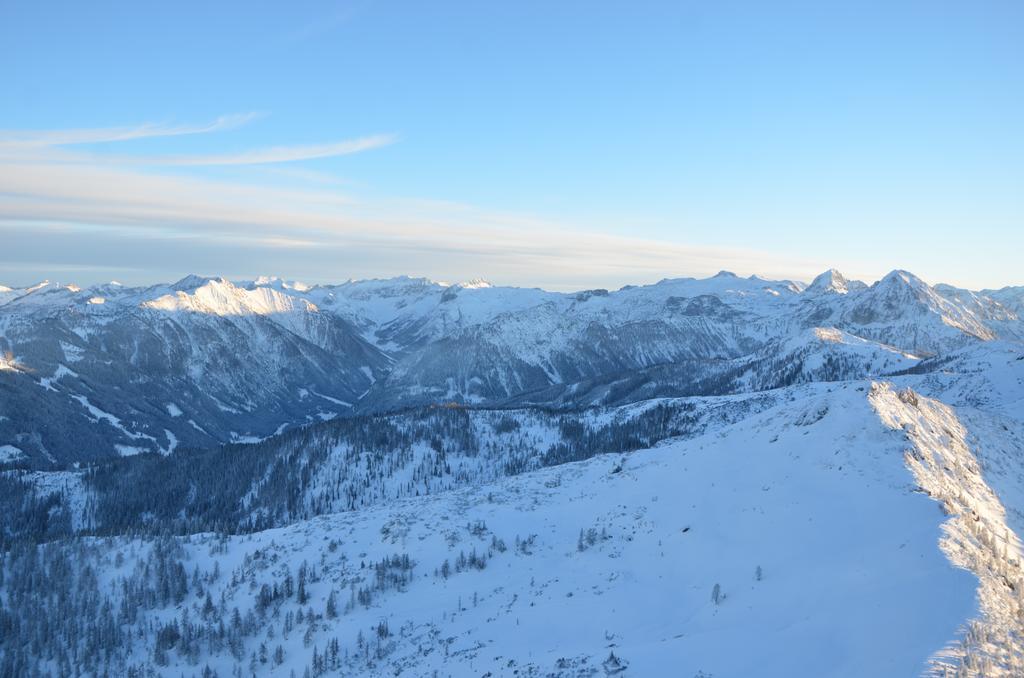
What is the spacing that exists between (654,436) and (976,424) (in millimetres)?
78767

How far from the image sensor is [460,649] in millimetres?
41125

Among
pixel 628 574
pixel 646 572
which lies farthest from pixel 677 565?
pixel 628 574

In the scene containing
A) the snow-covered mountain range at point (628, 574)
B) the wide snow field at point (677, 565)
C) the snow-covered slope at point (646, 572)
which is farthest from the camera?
the snow-covered mountain range at point (628, 574)

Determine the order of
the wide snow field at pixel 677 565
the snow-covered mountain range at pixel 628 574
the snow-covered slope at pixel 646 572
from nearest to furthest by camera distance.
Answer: the wide snow field at pixel 677 565
the snow-covered slope at pixel 646 572
the snow-covered mountain range at pixel 628 574

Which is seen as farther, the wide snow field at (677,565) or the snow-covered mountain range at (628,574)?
the snow-covered mountain range at (628,574)

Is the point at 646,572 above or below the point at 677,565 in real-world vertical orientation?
below

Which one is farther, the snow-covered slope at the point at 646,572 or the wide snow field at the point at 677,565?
the snow-covered slope at the point at 646,572

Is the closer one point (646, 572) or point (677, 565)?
point (677, 565)

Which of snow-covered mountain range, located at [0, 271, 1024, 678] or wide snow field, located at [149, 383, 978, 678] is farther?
snow-covered mountain range, located at [0, 271, 1024, 678]

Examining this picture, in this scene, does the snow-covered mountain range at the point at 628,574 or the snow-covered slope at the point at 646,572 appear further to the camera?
the snow-covered mountain range at the point at 628,574

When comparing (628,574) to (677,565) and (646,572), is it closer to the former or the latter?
(646,572)

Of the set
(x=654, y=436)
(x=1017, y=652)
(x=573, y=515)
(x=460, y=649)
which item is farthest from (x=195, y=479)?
(x=1017, y=652)

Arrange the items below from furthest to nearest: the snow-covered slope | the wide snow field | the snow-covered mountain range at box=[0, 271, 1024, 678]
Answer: the snow-covered mountain range at box=[0, 271, 1024, 678] → the snow-covered slope → the wide snow field

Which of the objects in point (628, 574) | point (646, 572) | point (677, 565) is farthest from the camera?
point (628, 574)
